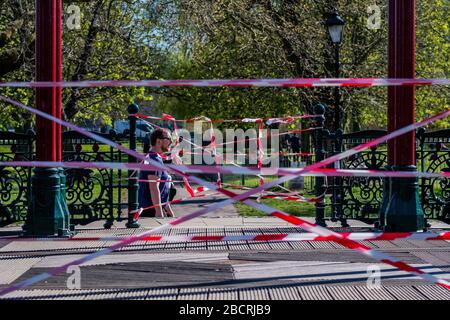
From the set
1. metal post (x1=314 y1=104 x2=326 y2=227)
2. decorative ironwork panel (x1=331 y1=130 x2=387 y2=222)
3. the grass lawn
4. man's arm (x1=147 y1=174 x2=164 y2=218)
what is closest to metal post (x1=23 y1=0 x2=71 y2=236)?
man's arm (x1=147 y1=174 x2=164 y2=218)

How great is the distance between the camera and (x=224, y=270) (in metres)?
6.95

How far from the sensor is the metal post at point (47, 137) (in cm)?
897

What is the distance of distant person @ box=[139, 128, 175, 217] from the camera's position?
9680 mm

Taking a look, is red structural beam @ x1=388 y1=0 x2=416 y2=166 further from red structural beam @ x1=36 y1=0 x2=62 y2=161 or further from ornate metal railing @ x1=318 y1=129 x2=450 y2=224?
red structural beam @ x1=36 y1=0 x2=62 y2=161

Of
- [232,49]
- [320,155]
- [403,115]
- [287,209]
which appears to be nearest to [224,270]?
[403,115]

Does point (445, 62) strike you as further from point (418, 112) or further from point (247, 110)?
point (247, 110)

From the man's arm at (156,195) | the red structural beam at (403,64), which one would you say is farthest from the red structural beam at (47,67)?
the red structural beam at (403,64)

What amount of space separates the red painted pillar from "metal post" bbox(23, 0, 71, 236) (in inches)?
163

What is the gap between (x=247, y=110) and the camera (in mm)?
22391

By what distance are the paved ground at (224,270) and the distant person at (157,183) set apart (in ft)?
3.36

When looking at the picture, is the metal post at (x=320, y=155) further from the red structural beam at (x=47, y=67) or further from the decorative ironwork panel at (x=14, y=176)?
the decorative ironwork panel at (x=14, y=176)

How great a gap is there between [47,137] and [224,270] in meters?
3.30

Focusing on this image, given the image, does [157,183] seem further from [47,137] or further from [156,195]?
[47,137]
